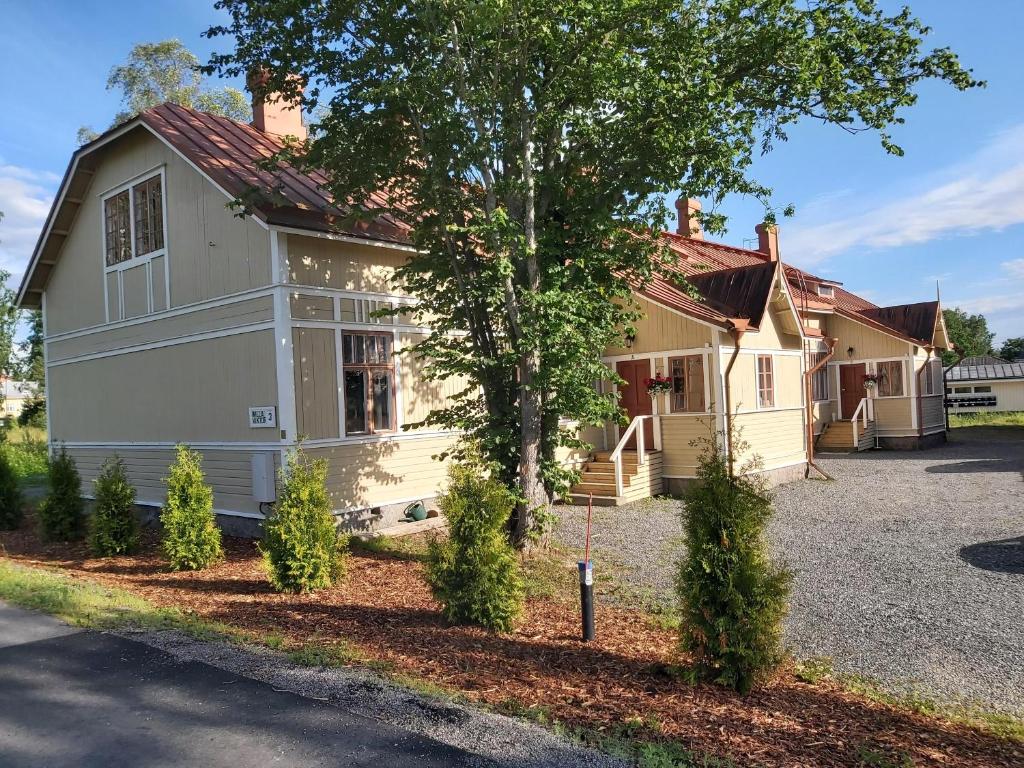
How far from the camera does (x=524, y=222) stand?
8.92 metres

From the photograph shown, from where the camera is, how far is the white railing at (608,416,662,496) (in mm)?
14258

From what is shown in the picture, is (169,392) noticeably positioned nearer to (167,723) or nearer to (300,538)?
(300,538)

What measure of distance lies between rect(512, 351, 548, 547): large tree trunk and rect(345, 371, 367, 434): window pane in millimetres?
3622

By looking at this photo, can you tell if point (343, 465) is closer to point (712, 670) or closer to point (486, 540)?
point (486, 540)

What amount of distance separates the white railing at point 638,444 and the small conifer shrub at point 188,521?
24.3ft

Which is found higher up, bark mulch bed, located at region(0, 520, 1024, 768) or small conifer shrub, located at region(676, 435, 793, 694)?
small conifer shrub, located at region(676, 435, 793, 694)

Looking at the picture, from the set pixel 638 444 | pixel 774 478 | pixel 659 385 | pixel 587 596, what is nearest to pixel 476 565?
pixel 587 596

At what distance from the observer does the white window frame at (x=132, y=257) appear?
12906mm

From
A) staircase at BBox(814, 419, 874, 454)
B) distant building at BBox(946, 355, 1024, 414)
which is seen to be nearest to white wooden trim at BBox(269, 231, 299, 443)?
staircase at BBox(814, 419, 874, 454)

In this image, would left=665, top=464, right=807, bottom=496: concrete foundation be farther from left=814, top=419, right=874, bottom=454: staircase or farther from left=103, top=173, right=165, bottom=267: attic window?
left=103, top=173, right=165, bottom=267: attic window

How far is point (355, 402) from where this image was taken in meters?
11.8

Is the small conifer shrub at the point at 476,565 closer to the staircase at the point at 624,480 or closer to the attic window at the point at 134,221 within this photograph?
the staircase at the point at 624,480

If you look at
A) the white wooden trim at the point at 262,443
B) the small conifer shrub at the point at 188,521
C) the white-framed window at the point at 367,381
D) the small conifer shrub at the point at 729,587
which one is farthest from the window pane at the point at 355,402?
the small conifer shrub at the point at 729,587

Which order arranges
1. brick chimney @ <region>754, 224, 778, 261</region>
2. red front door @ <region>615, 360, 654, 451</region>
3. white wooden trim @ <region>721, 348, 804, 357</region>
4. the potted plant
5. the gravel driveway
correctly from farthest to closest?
A: 1. brick chimney @ <region>754, 224, 778, 261</region>
2. red front door @ <region>615, 360, 654, 451</region>
3. the potted plant
4. white wooden trim @ <region>721, 348, 804, 357</region>
5. the gravel driveway
